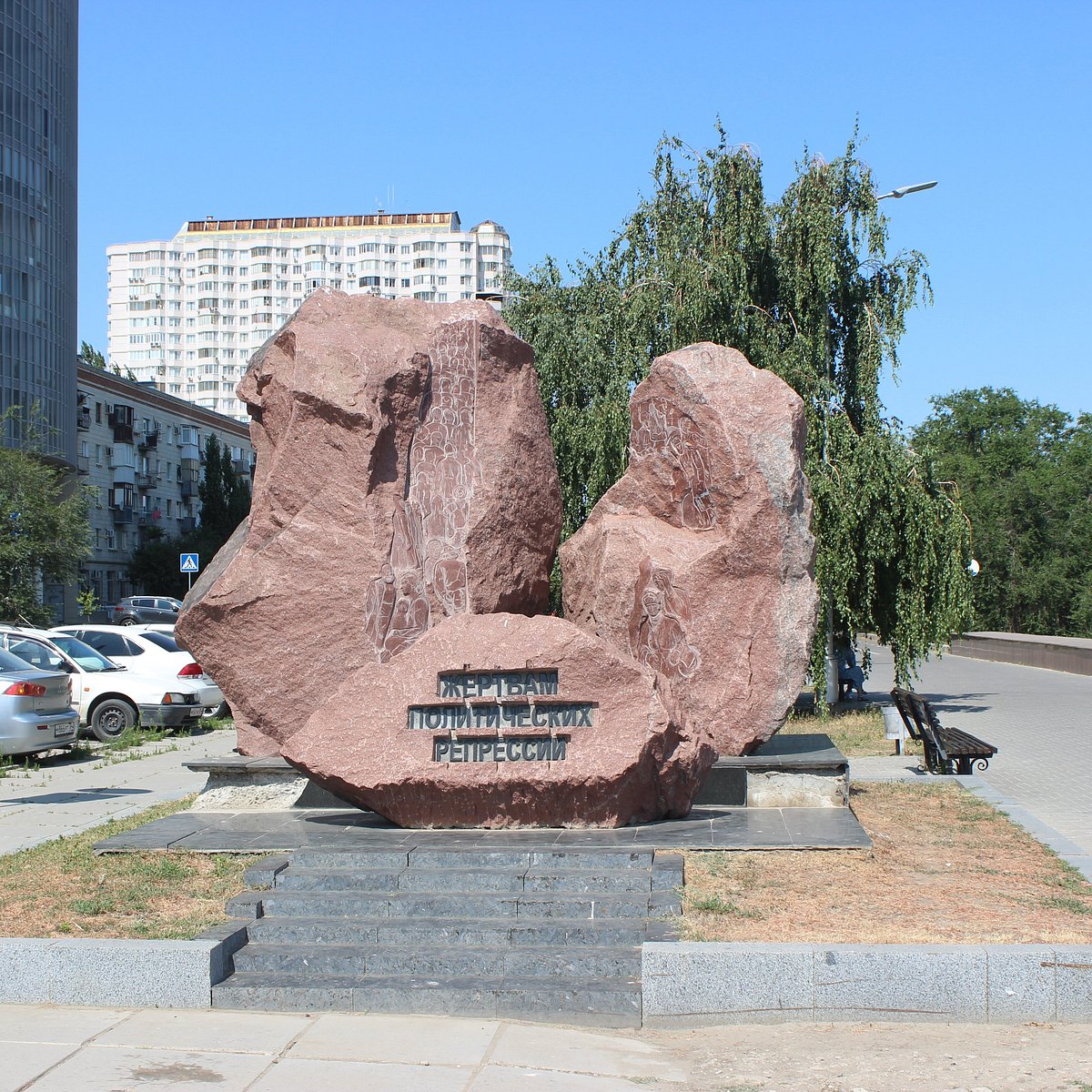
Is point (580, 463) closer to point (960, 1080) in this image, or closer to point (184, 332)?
point (960, 1080)

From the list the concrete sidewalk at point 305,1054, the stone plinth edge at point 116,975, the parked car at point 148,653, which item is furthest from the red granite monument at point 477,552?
the parked car at point 148,653

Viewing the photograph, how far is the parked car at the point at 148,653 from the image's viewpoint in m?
18.7

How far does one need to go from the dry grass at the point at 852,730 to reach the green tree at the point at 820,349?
0.96 m

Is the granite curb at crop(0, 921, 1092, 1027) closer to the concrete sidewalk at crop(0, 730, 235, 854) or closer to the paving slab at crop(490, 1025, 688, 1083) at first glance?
the paving slab at crop(490, 1025, 688, 1083)

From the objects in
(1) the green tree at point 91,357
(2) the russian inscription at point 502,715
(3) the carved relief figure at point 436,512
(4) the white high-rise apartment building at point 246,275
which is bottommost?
(2) the russian inscription at point 502,715

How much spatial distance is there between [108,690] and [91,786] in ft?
16.0

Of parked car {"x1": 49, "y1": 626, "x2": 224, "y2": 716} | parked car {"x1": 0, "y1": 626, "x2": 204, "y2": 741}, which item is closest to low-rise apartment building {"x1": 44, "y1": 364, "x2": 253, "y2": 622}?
parked car {"x1": 49, "y1": 626, "x2": 224, "y2": 716}

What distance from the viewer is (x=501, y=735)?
26.6ft

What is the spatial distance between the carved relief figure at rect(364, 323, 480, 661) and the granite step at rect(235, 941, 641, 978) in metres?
3.08

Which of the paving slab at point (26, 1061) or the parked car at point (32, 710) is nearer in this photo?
the paving slab at point (26, 1061)

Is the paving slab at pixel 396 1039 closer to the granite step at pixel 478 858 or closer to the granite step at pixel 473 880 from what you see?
the granite step at pixel 473 880

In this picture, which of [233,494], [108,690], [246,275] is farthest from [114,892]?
[246,275]

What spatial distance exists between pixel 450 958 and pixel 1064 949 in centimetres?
289

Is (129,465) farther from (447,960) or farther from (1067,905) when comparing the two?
(1067,905)
